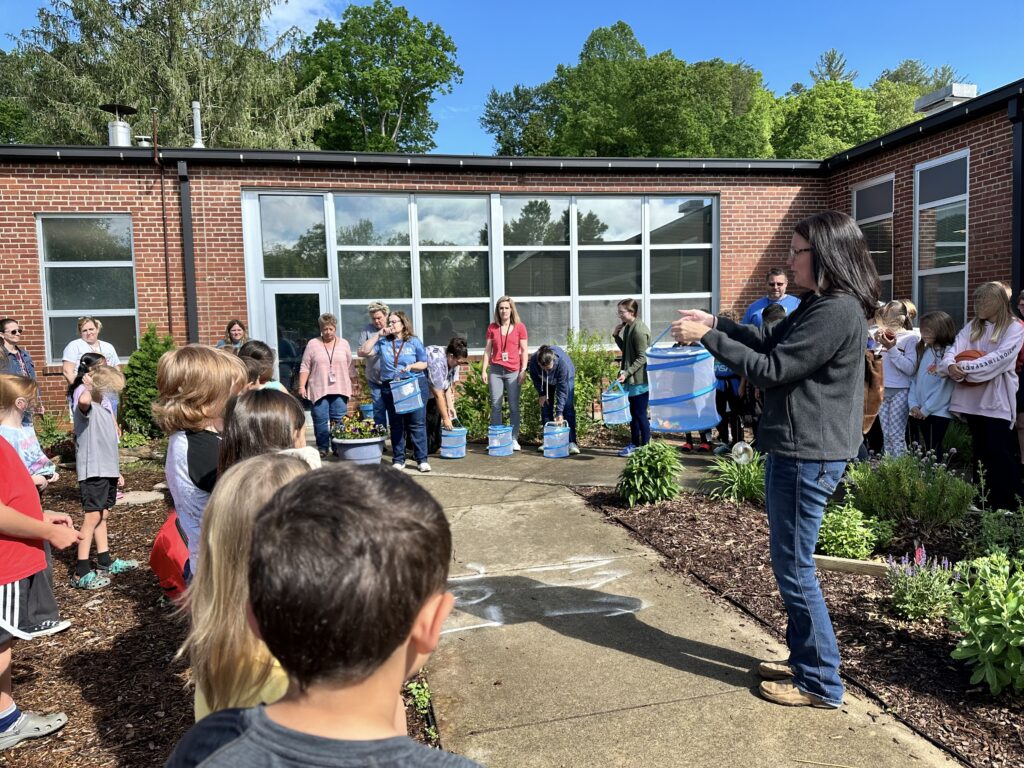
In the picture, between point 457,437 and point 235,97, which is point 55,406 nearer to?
point 457,437

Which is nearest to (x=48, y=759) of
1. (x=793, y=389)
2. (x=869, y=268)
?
(x=793, y=389)

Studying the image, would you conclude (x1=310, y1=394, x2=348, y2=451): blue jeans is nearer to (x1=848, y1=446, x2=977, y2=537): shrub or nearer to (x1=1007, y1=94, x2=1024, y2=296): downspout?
(x1=848, y1=446, x2=977, y2=537): shrub

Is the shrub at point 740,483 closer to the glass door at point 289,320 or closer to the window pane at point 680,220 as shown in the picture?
the window pane at point 680,220

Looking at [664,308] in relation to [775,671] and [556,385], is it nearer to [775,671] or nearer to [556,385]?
[556,385]

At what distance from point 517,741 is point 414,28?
41.7 meters

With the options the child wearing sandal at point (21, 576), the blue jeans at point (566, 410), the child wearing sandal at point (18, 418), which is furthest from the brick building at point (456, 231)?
the child wearing sandal at point (21, 576)

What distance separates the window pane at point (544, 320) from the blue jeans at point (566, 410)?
9.55 ft

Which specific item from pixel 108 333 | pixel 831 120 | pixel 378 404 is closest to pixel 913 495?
pixel 378 404

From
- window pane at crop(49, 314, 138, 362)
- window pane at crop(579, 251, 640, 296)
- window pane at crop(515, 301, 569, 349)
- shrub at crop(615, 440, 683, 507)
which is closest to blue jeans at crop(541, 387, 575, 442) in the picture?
shrub at crop(615, 440, 683, 507)

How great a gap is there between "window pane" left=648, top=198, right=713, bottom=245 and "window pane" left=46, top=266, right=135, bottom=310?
27.5 ft

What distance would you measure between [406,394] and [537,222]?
509cm

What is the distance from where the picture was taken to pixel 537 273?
478 inches

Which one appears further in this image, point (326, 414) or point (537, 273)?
point (537, 273)

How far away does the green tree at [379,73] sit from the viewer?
122 ft
